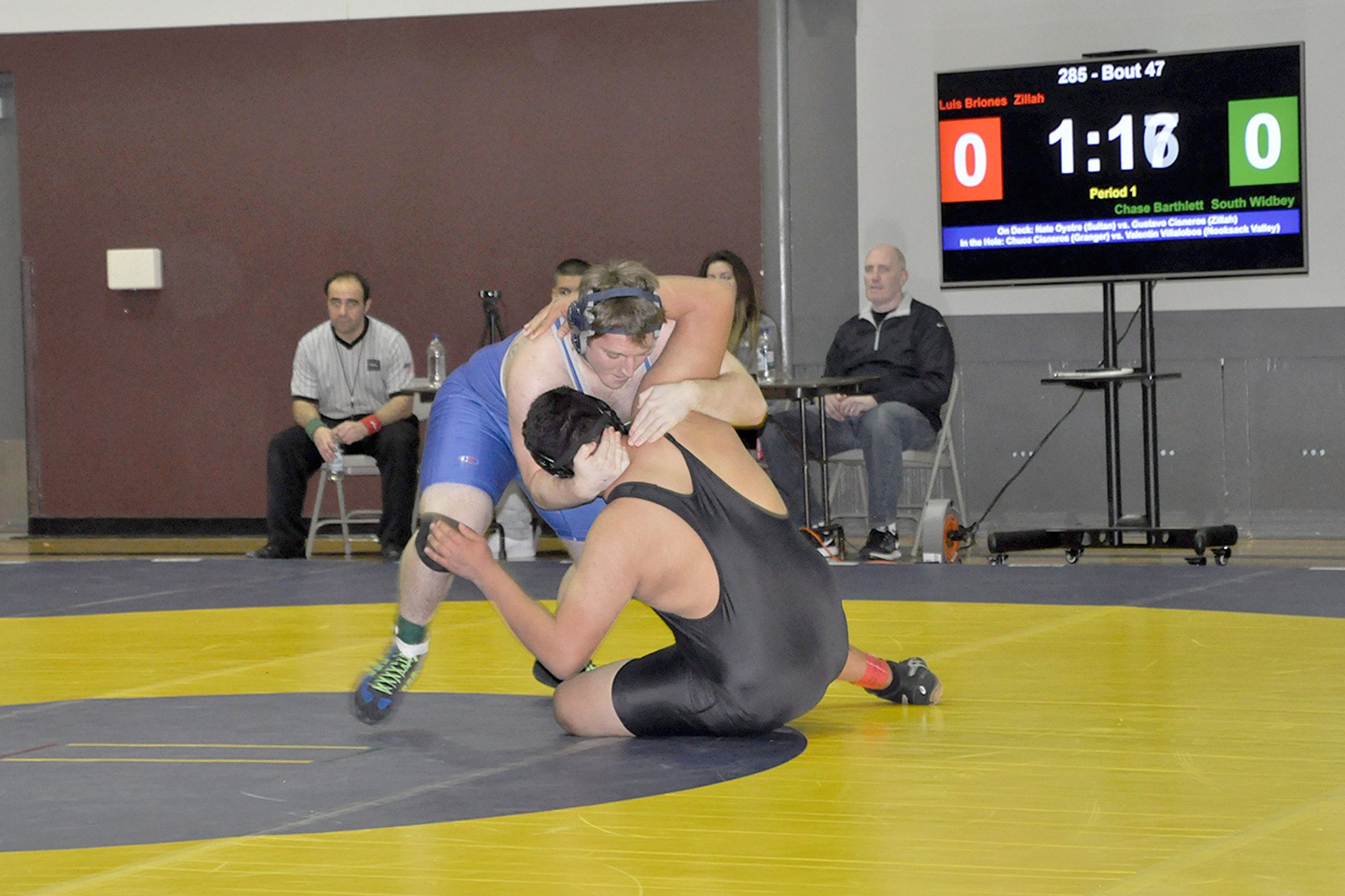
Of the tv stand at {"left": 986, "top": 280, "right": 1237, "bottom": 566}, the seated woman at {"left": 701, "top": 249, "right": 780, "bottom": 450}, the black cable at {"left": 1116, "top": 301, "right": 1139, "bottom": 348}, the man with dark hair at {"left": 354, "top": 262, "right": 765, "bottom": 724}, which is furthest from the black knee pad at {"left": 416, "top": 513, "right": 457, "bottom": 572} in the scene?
the black cable at {"left": 1116, "top": 301, "right": 1139, "bottom": 348}

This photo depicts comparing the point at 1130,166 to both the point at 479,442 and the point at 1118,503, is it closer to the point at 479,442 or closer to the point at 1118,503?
the point at 1118,503

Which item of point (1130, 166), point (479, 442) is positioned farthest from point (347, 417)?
point (479, 442)

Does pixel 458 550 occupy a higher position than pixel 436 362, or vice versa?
pixel 436 362

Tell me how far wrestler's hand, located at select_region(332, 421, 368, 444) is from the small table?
1646mm

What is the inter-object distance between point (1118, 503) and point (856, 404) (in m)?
1.07

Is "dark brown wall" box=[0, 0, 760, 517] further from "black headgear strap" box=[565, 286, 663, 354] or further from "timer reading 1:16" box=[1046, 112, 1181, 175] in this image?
"black headgear strap" box=[565, 286, 663, 354]

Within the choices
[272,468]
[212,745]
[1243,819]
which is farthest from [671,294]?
[272,468]

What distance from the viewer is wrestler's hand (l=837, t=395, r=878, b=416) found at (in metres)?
6.62

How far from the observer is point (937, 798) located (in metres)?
2.44

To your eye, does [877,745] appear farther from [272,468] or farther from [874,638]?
[272,468]

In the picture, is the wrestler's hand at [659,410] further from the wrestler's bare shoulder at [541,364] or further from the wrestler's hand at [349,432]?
the wrestler's hand at [349,432]

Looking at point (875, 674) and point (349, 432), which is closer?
point (875, 674)

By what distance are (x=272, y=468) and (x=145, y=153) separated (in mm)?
2612

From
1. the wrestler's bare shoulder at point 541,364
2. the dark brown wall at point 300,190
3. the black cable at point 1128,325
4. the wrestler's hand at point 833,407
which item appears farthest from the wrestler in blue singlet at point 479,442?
the dark brown wall at point 300,190
